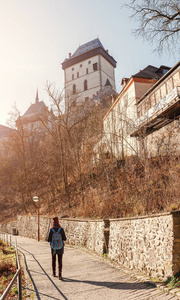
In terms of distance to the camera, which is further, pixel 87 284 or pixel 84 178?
pixel 84 178

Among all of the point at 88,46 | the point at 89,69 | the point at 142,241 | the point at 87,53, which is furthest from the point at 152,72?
the point at 88,46

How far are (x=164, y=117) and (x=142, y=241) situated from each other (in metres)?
14.0

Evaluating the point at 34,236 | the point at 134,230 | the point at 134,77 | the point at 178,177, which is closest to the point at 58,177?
the point at 34,236

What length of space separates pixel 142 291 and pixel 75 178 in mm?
18731

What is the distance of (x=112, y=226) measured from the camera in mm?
8641

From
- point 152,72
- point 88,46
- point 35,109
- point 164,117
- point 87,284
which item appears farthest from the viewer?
point 88,46

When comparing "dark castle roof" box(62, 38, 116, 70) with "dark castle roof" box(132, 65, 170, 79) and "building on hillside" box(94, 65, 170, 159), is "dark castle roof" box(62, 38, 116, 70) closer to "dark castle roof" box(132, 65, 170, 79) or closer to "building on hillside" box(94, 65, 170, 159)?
"dark castle roof" box(132, 65, 170, 79)

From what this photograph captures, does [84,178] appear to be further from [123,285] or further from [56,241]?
[123,285]

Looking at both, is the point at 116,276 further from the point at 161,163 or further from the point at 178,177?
the point at 161,163

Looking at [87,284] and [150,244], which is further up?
[150,244]

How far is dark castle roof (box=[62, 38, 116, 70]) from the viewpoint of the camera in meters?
71.9

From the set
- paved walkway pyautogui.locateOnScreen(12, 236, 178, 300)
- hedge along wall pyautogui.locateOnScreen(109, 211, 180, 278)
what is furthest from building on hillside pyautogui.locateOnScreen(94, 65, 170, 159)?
paved walkway pyautogui.locateOnScreen(12, 236, 178, 300)

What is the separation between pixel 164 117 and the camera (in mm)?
18688

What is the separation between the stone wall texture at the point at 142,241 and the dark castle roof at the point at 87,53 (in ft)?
228
